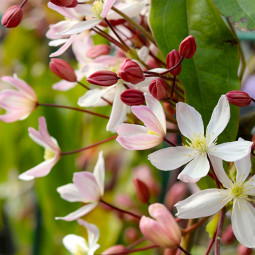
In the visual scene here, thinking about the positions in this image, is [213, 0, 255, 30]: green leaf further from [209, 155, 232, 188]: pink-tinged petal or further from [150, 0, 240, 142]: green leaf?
[209, 155, 232, 188]: pink-tinged petal

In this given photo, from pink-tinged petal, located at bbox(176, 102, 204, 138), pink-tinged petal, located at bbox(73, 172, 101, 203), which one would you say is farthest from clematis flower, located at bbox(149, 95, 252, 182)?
pink-tinged petal, located at bbox(73, 172, 101, 203)

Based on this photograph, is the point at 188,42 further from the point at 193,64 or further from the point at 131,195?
the point at 131,195

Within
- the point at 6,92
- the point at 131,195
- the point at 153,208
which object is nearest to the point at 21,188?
the point at 131,195

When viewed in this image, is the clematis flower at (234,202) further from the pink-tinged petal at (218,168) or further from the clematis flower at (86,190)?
the clematis flower at (86,190)

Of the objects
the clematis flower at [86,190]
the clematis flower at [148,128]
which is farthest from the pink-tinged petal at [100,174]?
the clematis flower at [148,128]

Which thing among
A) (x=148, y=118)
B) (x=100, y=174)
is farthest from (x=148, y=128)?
(x=100, y=174)
